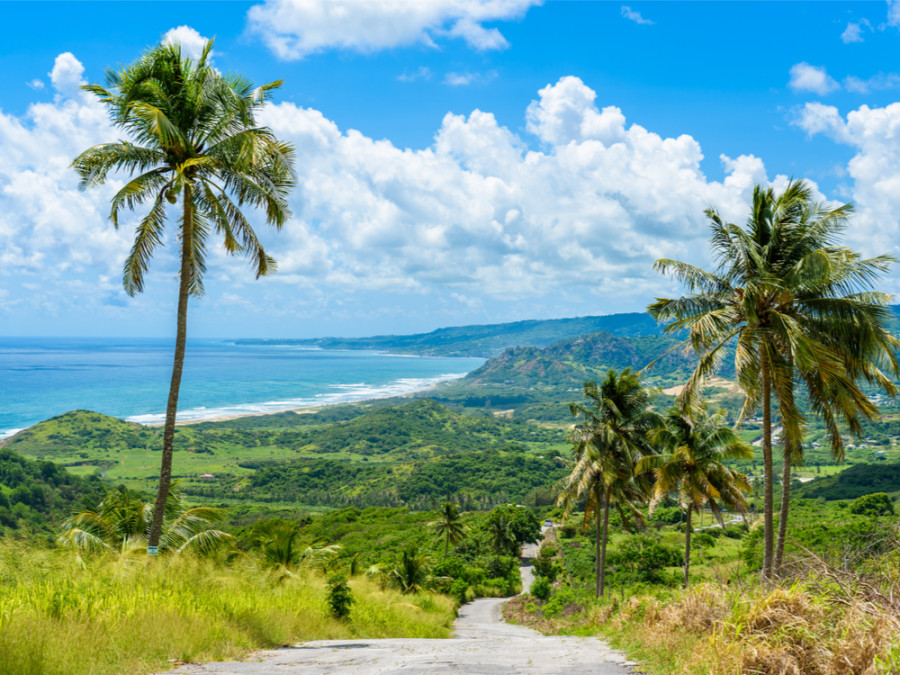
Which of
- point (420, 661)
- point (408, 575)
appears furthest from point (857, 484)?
point (420, 661)

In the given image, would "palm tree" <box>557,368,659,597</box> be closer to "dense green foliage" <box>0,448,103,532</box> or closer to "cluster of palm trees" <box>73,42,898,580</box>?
"cluster of palm trees" <box>73,42,898,580</box>

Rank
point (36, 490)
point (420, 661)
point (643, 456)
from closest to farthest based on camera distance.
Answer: point (420, 661), point (643, 456), point (36, 490)

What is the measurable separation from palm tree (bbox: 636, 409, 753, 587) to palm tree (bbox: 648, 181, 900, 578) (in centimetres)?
654

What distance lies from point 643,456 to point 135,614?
65.5 ft

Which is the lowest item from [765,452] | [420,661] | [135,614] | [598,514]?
[598,514]

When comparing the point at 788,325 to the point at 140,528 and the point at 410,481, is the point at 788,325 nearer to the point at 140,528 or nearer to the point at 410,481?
the point at 140,528

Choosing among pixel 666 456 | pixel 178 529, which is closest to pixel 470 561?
pixel 666 456

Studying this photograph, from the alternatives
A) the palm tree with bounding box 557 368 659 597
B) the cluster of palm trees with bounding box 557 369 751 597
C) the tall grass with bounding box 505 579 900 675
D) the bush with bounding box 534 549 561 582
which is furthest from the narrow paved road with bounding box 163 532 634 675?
the bush with bounding box 534 549 561 582

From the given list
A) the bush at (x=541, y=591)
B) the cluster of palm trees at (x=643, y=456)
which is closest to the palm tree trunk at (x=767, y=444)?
the cluster of palm trees at (x=643, y=456)

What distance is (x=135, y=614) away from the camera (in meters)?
7.30

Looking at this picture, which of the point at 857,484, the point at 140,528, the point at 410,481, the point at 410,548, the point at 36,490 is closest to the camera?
the point at 140,528

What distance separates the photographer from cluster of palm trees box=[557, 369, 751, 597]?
68.8 feet

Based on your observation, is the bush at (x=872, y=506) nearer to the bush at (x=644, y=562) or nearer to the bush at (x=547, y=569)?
the bush at (x=644, y=562)

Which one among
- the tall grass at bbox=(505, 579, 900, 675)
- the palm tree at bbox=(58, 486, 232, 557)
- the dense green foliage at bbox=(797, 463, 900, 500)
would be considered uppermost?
the tall grass at bbox=(505, 579, 900, 675)
